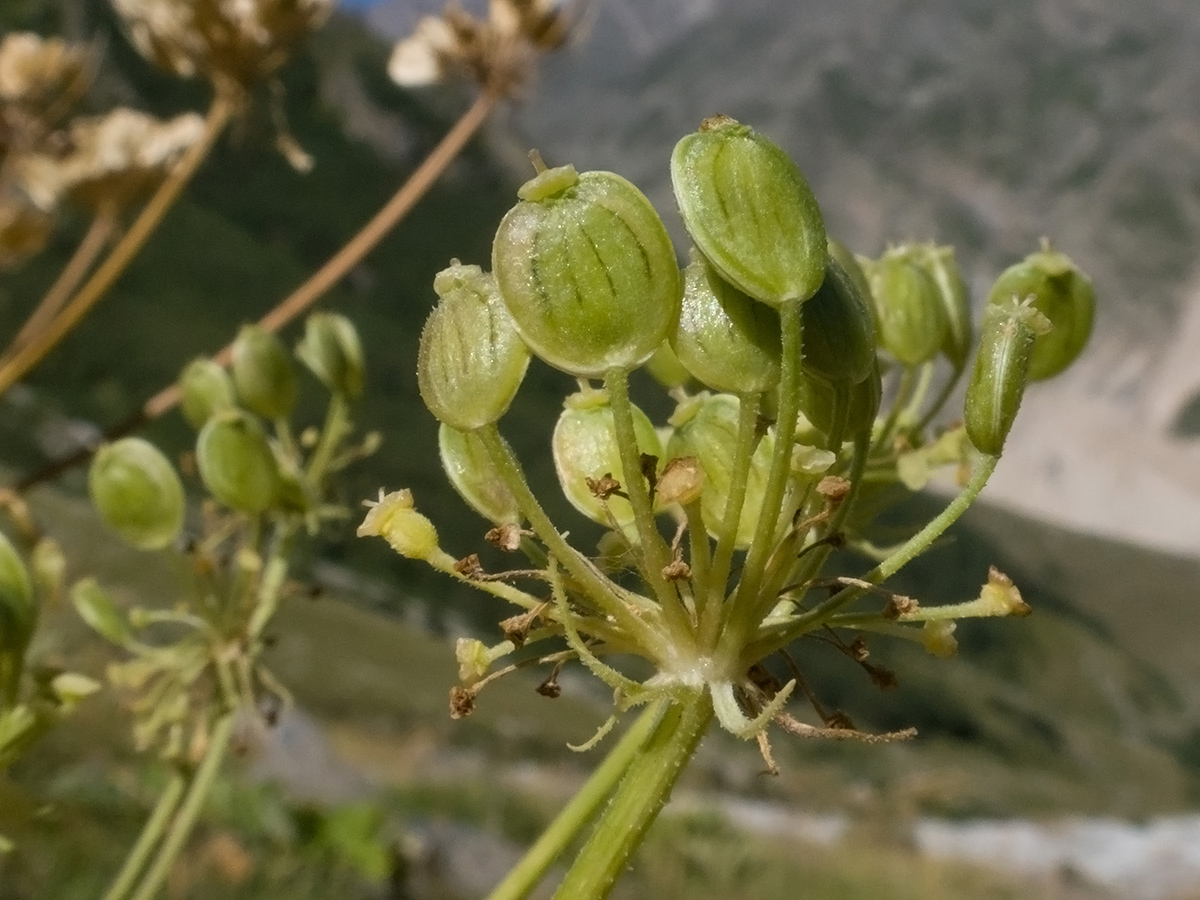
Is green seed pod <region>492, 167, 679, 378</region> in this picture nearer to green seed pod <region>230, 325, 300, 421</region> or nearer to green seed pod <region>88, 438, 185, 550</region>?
green seed pod <region>88, 438, 185, 550</region>

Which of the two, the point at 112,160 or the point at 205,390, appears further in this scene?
the point at 112,160

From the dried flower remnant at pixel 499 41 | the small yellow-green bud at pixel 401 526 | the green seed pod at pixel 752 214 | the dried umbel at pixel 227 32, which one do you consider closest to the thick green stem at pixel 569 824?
the small yellow-green bud at pixel 401 526

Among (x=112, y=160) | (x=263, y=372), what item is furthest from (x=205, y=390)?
(x=112, y=160)

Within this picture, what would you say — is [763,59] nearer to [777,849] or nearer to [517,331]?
[777,849]

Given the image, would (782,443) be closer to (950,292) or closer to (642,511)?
(642,511)

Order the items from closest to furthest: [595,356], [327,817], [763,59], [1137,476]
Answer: [595,356]
[327,817]
[1137,476]
[763,59]

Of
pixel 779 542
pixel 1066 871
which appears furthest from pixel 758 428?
pixel 1066 871

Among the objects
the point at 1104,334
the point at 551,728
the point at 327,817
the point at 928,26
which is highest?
the point at 928,26
